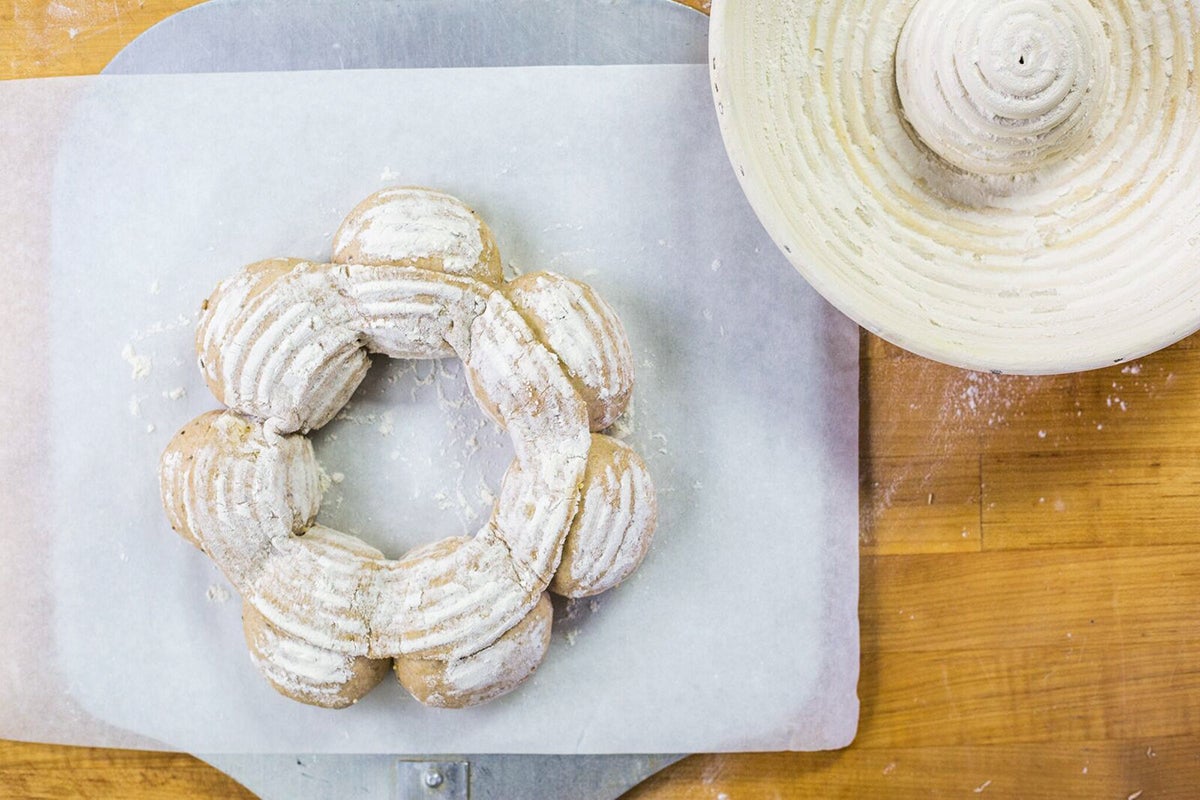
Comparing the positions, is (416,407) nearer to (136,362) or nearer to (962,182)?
(136,362)

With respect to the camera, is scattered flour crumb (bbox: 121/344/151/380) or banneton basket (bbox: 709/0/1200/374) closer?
banneton basket (bbox: 709/0/1200/374)

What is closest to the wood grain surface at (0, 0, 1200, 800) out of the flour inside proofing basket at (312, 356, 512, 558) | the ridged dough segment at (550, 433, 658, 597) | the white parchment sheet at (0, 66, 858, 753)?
the white parchment sheet at (0, 66, 858, 753)

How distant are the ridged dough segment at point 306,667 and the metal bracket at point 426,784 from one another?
0.46 ft

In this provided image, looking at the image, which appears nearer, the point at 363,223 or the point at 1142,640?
Result: the point at 363,223

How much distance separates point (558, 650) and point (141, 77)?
846mm

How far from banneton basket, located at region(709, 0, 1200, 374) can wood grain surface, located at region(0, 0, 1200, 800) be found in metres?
0.17

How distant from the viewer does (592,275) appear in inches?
43.5

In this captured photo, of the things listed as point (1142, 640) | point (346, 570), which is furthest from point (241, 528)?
point (1142, 640)

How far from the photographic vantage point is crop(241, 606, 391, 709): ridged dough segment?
100cm

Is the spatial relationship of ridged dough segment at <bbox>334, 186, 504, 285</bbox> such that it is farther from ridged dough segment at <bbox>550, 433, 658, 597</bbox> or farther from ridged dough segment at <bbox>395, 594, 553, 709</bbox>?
ridged dough segment at <bbox>395, 594, 553, 709</bbox>

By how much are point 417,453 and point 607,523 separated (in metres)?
0.26

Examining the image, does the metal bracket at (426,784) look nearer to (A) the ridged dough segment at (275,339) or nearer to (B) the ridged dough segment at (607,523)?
(B) the ridged dough segment at (607,523)

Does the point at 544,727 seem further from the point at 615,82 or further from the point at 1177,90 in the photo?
the point at 1177,90

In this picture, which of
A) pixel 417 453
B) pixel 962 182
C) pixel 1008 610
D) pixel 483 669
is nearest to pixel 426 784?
pixel 483 669
